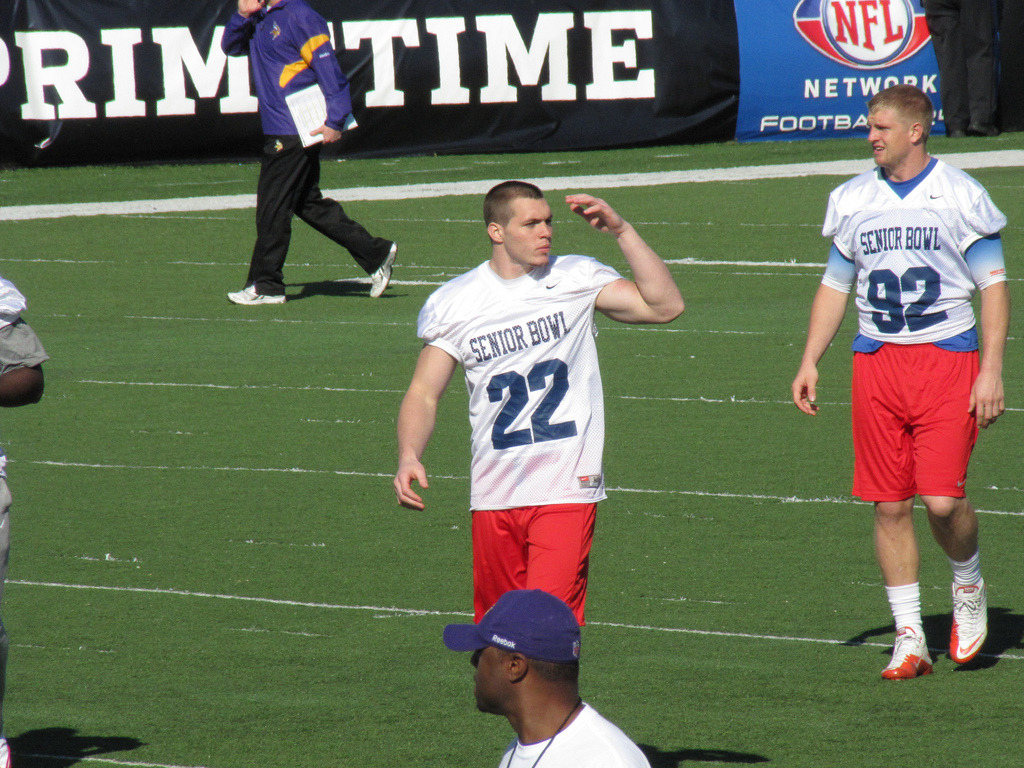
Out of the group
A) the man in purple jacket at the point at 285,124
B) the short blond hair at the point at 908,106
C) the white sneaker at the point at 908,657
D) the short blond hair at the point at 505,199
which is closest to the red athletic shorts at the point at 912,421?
the white sneaker at the point at 908,657

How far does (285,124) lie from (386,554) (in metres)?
7.00

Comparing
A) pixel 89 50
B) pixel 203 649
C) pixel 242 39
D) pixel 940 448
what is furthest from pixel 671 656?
pixel 89 50

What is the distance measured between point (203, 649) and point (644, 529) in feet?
8.00

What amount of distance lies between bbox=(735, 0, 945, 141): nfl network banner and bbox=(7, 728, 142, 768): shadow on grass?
20.4 meters

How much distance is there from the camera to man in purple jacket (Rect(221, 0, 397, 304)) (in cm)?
1390

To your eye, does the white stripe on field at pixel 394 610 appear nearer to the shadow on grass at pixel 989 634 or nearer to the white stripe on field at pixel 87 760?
the shadow on grass at pixel 989 634

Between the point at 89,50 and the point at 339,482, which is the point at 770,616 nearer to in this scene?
the point at 339,482

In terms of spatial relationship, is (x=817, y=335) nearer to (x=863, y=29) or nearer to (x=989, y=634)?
(x=989, y=634)

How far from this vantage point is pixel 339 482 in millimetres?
9164

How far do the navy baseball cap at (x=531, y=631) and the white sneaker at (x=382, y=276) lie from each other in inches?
440

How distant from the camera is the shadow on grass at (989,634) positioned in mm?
6379

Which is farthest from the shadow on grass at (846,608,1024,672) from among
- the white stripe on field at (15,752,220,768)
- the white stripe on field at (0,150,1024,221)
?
the white stripe on field at (0,150,1024,221)

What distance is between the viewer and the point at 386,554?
7.86 meters

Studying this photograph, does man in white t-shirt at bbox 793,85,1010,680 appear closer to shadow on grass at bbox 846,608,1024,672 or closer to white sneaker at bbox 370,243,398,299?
shadow on grass at bbox 846,608,1024,672
